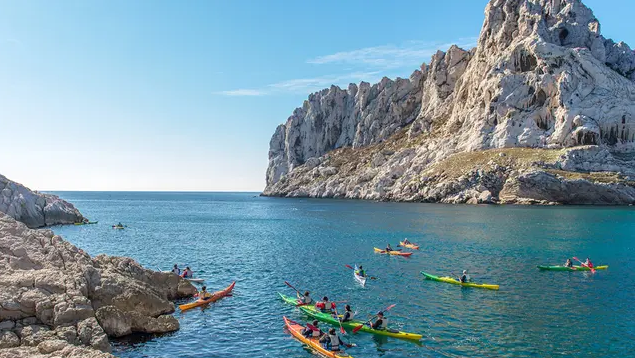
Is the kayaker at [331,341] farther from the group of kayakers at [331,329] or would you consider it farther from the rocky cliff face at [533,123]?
the rocky cliff face at [533,123]

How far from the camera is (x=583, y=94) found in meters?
140

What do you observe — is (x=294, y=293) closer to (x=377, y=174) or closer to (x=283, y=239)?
(x=283, y=239)

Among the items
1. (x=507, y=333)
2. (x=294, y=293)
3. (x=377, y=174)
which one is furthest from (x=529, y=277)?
(x=377, y=174)

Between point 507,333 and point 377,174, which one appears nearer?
point 507,333

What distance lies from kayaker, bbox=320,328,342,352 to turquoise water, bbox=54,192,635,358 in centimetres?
113

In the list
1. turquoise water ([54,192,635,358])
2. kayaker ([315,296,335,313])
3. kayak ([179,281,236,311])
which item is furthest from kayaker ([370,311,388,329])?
kayak ([179,281,236,311])

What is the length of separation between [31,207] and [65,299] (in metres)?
72.4

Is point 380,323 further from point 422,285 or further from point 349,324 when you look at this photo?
point 422,285

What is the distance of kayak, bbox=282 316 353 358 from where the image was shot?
2448 cm

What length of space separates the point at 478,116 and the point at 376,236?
338 ft

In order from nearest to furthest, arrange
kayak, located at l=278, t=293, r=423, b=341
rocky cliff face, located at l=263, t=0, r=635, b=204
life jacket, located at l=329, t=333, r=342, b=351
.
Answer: life jacket, located at l=329, t=333, r=342, b=351 → kayak, located at l=278, t=293, r=423, b=341 → rocky cliff face, located at l=263, t=0, r=635, b=204

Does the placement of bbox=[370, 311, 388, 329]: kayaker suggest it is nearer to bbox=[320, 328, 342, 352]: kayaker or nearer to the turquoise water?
the turquoise water

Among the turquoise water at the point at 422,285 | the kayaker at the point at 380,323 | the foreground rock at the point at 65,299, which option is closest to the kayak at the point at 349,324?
the kayaker at the point at 380,323

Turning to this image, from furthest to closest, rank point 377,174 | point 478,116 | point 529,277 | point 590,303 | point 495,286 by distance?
point 377,174 → point 478,116 → point 529,277 → point 495,286 → point 590,303
